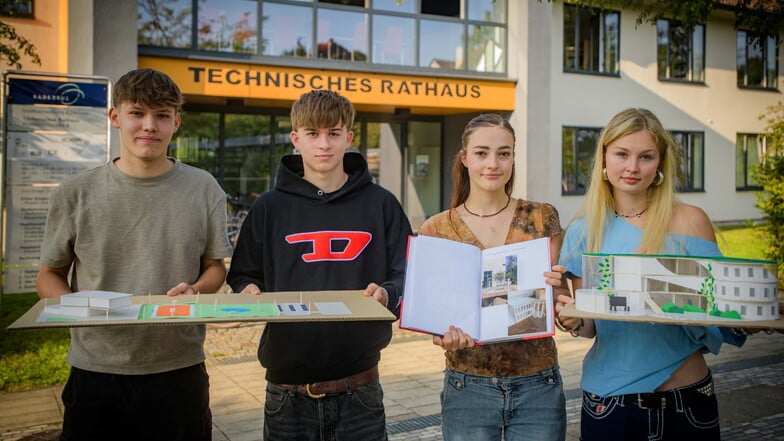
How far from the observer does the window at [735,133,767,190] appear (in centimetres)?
2214

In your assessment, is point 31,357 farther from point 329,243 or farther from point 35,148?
point 329,243

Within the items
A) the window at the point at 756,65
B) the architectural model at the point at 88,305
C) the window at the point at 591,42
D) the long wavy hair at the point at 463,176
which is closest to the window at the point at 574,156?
the window at the point at 591,42

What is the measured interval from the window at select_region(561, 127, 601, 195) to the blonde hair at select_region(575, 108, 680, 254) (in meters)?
16.3

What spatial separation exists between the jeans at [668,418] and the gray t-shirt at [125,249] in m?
1.68

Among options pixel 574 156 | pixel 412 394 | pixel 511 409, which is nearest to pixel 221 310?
pixel 511 409

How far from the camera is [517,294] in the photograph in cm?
244

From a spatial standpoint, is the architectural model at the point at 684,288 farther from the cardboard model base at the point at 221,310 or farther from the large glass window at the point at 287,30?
the large glass window at the point at 287,30

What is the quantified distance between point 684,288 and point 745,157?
23.0 meters

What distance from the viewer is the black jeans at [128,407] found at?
2.60 meters

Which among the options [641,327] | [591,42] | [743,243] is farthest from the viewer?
[591,42]

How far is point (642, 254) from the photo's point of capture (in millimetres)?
2336

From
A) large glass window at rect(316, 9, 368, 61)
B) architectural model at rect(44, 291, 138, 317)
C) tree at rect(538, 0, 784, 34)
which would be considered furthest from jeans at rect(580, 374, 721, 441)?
large glass window at rect(316, 9, 368, 61)

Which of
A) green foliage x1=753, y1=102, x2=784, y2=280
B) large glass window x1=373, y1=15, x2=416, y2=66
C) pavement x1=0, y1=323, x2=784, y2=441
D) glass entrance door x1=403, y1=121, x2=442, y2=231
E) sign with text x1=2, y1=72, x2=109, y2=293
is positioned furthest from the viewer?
glass entrance door x1=403, y1=121, x2=442, y2=231

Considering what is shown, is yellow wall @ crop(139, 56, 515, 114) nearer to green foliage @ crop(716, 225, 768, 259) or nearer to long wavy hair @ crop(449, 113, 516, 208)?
green foliage @ crop(716, 225, 768, 259)
